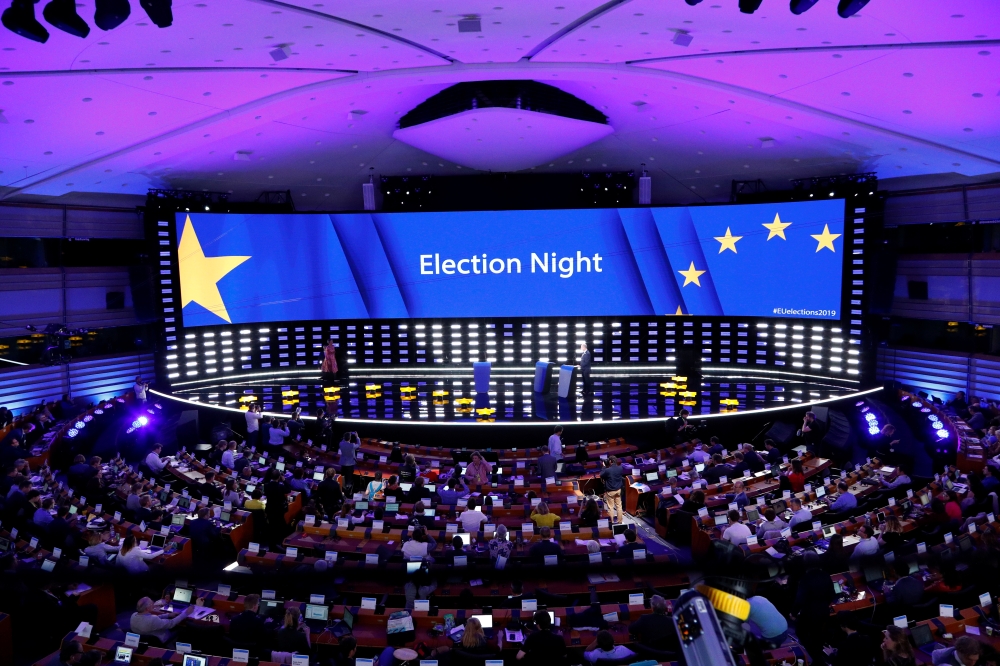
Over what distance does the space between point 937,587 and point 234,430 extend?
14076 mm

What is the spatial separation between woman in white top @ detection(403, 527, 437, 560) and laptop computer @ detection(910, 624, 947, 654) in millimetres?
4857

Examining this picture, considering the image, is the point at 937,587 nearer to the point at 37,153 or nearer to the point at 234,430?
the point at 234,430

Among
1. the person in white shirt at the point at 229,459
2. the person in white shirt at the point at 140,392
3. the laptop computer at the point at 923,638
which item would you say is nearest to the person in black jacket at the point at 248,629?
the laptop computer at the point at 923,638

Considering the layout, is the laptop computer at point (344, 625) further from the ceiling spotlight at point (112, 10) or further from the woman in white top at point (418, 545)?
the ceiling spotlight at point (112, 10)

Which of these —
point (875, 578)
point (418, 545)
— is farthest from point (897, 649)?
point (418, 545)

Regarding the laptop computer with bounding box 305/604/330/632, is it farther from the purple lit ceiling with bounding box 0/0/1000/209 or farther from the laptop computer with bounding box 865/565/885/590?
the purple lit ceiling with bounding box 0/0/1000/209

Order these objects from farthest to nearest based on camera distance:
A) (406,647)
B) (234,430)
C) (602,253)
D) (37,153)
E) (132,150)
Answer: (602,253), (234,430), (132,150), (37,153), (406,647)

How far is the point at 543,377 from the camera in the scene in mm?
18750

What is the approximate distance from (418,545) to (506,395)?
10113mm

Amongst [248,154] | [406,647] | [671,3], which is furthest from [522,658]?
[248,154]

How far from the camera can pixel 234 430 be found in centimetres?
1741

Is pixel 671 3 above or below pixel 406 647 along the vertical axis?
above

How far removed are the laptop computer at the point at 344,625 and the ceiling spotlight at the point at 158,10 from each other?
220 inches

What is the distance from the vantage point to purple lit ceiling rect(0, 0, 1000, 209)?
10.1m
